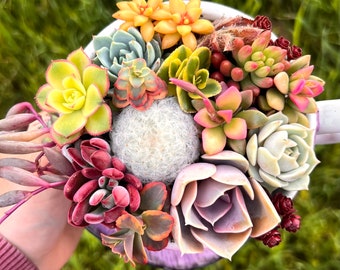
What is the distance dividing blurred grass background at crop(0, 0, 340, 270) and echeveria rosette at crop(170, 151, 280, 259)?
402mm

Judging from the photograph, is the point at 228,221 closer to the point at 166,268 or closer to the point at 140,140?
the point at 140,140

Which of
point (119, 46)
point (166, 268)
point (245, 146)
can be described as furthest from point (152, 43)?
point (166, 268)

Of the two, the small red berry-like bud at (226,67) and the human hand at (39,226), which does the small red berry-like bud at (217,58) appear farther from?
the human hand at (39,226)

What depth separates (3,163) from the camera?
1.67 feet

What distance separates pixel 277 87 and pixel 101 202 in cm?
20

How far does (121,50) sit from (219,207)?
0.61 feet

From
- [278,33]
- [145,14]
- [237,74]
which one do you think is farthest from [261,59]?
[278,33]

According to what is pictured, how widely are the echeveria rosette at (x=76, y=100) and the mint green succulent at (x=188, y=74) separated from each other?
6 cm

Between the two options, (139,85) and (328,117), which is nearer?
(139,85)

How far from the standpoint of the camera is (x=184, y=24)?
53 cm

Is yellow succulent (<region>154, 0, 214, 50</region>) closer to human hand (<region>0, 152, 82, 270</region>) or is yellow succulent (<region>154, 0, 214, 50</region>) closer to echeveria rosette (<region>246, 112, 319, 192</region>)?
echeveria rosette (<region>246, 112, 319, 192</region>)

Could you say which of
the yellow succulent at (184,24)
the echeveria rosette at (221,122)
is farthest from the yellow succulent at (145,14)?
the echeveria rosette at (221,122)

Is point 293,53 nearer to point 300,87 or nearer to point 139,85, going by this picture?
point 300,87

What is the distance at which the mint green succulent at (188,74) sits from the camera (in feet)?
1.59
